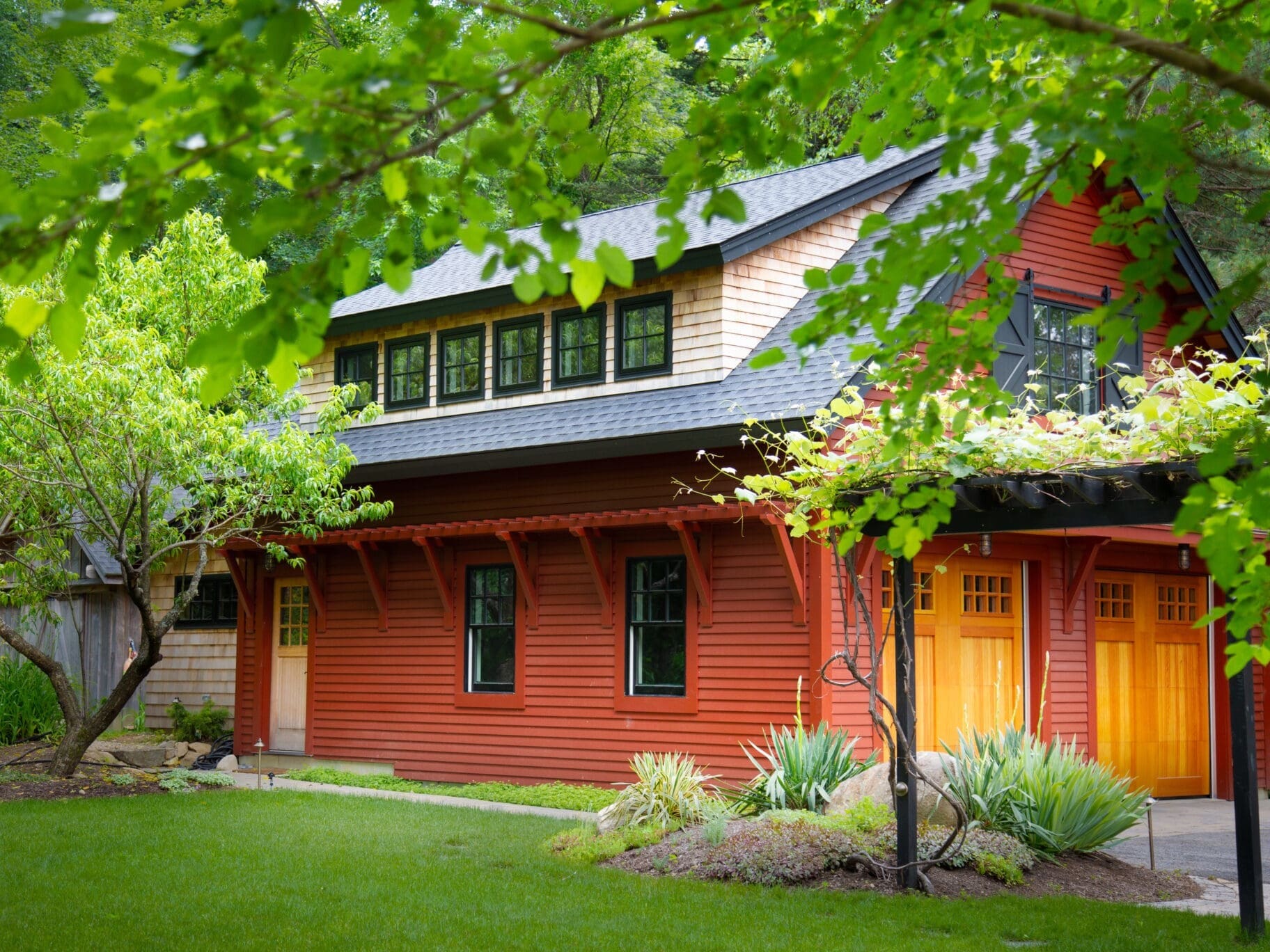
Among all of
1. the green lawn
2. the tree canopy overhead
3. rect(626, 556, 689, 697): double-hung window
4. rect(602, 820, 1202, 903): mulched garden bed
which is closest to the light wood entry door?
rect(626, 556, 689, 697): double-hung window

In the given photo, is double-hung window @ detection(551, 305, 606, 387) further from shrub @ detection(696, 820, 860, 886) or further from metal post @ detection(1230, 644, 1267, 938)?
metal post @ detection(1230, 644, 1267, 938)

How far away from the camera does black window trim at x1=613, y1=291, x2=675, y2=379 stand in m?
14.5

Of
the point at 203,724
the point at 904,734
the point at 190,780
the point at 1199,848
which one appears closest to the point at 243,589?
the point at 203,724

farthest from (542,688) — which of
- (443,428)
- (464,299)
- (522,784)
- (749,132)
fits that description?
(749,132)

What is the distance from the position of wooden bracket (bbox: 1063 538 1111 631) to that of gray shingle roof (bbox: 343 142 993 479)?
3.28m

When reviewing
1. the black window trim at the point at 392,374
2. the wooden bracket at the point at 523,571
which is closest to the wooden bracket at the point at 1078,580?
the wooden bracket at the point at 523,571

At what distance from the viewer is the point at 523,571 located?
1466 centimetres

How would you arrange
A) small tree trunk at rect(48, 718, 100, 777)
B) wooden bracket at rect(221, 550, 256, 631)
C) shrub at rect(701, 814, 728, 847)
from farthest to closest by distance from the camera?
1. wooden bracket at rect(221, 550, 256, 631)
2. small tree trunk at rect(48, 718, 100, 777)
3. shrub at rect(701, 814, 728, 847)

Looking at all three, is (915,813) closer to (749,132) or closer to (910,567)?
(910,567)

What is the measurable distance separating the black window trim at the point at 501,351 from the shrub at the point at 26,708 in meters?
7.28

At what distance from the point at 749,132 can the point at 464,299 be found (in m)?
12.0

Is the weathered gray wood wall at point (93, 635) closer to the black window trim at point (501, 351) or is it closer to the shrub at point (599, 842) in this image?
the black window trim at point (501, 351)

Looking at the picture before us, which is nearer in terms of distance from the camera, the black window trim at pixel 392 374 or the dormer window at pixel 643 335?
the dormer window at pixel 643 335

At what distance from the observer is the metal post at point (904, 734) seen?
8.42m
